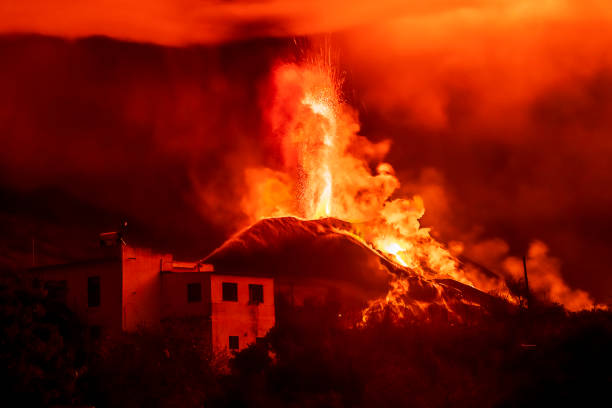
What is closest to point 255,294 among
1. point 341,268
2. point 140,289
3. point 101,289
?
point 140,289

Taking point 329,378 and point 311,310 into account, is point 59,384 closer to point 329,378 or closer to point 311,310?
point 329,378

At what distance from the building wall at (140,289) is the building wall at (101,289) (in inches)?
22.5

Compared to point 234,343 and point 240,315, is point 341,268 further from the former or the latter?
point 234,343

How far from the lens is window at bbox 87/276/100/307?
76375mm

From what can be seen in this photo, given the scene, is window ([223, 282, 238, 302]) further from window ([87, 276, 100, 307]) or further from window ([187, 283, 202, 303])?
window ([87, 276, 100, 307])

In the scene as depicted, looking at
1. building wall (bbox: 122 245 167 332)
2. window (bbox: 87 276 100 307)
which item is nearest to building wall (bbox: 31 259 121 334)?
window (bbox: 87 276 100 307)

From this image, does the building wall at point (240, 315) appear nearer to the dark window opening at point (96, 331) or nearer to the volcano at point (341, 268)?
the dark window opening at point (96, 331)

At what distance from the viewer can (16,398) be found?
158 ft

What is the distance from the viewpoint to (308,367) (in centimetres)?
5722

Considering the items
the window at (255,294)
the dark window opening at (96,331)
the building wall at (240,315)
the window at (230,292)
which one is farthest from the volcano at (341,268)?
the dark window opening at (96,331)

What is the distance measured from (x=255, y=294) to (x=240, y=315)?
2831 mm

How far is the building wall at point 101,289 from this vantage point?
75.9 metres

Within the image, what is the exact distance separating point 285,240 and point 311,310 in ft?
252

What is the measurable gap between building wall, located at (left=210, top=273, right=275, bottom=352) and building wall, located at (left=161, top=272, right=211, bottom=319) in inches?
25.7
